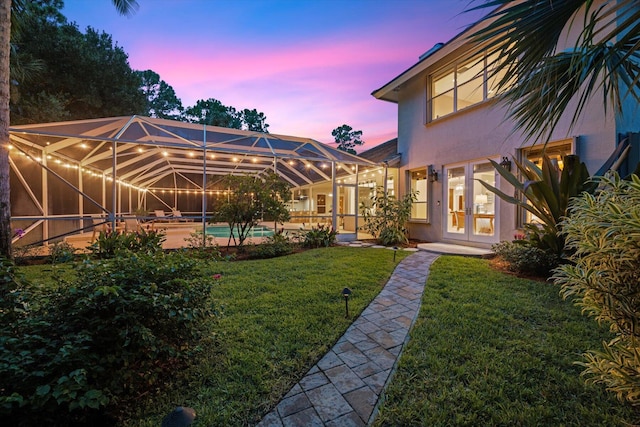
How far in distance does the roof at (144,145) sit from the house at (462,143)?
2306 mm

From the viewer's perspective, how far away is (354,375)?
2338 millimetres

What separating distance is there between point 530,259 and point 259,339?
5.15 metres

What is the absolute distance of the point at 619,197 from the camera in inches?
76.0

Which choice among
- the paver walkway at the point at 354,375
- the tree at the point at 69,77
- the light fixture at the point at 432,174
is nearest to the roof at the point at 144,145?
the light fixture at the point at 432,174

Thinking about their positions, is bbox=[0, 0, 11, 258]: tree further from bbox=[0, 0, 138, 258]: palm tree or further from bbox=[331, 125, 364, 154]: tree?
bbox=[331, 125, 364, 154]: tree

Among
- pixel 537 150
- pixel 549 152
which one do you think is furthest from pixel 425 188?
pixel 549 152

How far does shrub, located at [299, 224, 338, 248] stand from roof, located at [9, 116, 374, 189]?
270 cm

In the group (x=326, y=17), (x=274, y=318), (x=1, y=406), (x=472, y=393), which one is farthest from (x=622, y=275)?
(x=326, y=17)

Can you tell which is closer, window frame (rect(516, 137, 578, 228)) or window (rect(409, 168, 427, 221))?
window frame (rect(516, 137, 578, 228))

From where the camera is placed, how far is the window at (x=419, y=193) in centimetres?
1005

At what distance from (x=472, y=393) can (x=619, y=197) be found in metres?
1.76

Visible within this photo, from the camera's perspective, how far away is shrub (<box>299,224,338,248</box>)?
350 inches

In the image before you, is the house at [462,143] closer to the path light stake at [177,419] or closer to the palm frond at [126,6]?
the path light stake at [177,419]

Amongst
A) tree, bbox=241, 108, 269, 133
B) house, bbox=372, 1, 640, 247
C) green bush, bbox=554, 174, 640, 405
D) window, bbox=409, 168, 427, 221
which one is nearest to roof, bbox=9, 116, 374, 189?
window, bbox=409, 168, 427, 221
